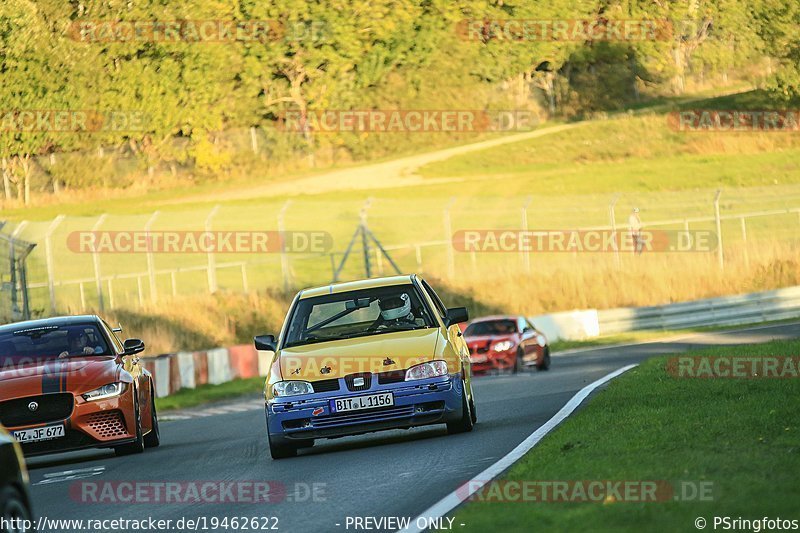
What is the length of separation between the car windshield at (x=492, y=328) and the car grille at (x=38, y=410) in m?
15.7

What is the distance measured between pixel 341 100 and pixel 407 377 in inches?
2614

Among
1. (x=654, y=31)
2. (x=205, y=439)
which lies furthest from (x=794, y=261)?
(x=654, y=31)

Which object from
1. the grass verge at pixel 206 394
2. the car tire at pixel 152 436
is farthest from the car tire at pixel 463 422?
the grass verge at pixel 206 394

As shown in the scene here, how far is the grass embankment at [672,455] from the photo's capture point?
839 cm

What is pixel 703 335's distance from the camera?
35.6 m

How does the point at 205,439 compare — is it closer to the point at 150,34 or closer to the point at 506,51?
the point at 150,34

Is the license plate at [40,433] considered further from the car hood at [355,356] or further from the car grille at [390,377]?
the car grille at [390,377]

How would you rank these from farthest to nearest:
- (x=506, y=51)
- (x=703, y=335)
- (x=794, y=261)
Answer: (x=506, y=51)
(x=794, y=261)
(x=703, y=335)

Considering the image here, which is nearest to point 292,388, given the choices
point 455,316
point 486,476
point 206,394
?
point 455,316

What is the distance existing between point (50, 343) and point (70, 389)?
4.93 ft

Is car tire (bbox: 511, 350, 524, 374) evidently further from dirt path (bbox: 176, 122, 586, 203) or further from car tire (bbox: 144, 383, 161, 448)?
dirt path (bbox: 176, 122, 586, 203)

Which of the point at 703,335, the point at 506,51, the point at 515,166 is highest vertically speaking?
the point at 506,51

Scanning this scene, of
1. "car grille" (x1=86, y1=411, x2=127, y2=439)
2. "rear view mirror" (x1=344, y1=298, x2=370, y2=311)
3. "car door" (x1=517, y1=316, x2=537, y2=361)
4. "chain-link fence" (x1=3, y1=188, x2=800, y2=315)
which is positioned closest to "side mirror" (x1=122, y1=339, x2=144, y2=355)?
"car grille" (x1=86, y1=411, x2=127, y2=439)

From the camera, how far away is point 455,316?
50.0 feet
